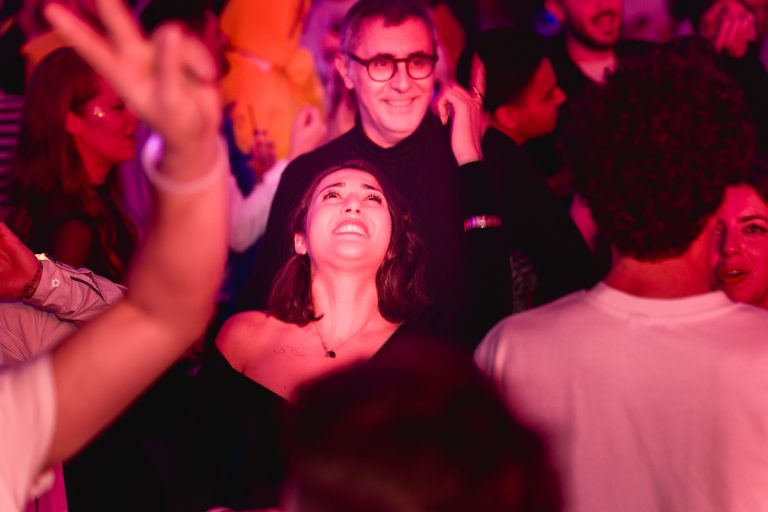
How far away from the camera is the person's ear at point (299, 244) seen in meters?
2.84

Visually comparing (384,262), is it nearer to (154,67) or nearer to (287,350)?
(287,350)

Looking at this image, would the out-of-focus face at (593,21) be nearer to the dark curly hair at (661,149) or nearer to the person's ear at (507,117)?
the person's ear at (507,117)

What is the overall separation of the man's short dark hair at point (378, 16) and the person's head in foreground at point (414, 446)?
2447 mm

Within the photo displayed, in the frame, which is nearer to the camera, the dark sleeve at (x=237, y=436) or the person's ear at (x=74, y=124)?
the dark sleeve at (x=237, y=436)

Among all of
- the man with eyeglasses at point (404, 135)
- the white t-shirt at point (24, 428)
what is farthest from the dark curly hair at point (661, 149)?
the man with eyeglasses at point (404, 135)

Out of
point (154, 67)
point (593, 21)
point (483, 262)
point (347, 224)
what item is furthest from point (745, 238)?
point (154, 67)

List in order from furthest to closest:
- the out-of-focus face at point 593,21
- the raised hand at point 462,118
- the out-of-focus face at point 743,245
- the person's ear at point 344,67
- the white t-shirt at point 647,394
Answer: the out-of-focus face at point 593,21 < the person's ear at point 344,67 < the raised hand at point 462,118 < the out-of-focus face at point 743,245 < the white t-shirt at point 647,394

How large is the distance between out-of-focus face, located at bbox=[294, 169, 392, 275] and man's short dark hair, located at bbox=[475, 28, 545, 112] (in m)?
1.26

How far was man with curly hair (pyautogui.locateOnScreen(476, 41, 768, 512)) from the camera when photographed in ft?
5.25

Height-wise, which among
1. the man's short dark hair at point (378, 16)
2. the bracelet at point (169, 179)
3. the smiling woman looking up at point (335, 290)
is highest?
the man's short dark hair at point (378, 16)

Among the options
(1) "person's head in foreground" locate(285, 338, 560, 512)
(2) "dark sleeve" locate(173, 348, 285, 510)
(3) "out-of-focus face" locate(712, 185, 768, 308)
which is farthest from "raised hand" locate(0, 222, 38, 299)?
(3) "out-of-focus face" locate(712, 185, 768, 308)

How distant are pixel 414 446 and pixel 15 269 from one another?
1.81 metres

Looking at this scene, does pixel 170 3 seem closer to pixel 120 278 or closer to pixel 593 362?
pixel 120 278

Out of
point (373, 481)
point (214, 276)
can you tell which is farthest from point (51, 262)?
point (373, 481)
